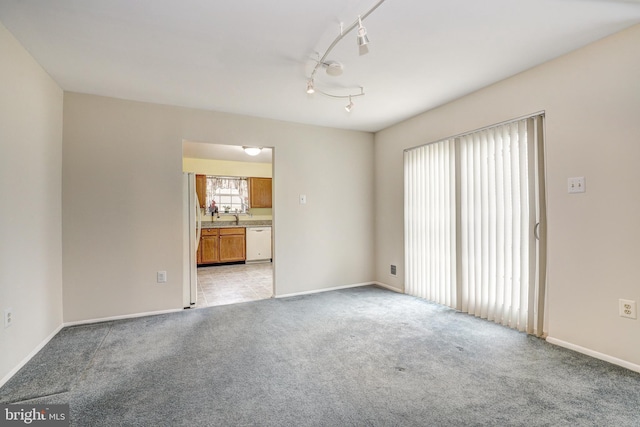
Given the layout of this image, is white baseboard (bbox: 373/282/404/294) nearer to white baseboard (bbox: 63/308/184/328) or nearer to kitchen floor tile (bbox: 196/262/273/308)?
kitchen floor tile (bbox: 196/262/273/308)

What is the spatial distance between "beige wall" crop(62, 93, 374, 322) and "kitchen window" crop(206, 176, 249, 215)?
368cm

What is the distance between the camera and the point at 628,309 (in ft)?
6.84

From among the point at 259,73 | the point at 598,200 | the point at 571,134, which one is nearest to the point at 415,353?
the point at 598,200

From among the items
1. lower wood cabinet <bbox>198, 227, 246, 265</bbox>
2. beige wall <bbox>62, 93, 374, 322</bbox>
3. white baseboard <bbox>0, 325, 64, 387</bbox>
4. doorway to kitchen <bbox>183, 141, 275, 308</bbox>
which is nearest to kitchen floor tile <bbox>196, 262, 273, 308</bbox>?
doorway to kitchen <bbox>183, 141, 275, 308</bbox>

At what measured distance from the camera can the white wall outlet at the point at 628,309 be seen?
2.06 meters

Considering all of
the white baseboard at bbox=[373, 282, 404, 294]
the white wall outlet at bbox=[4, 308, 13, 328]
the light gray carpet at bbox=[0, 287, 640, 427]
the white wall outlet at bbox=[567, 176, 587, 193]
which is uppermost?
A: the white wall outlet at bbox=[567, 176, 587, 193]

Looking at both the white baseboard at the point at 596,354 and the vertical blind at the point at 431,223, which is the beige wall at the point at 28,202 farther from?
the white baseboard at the point at 596,354

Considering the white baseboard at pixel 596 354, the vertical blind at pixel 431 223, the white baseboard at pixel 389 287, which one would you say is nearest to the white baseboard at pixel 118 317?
the white baseboard at pixel 389 287

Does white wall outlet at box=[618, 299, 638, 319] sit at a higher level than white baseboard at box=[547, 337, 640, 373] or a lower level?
higher

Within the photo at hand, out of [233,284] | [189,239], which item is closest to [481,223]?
[189,239]

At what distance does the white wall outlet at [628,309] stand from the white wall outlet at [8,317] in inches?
168

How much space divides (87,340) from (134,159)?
1835mm

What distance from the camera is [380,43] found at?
2240mm

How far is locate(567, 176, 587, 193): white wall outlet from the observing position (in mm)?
2305
